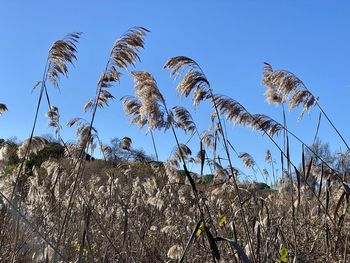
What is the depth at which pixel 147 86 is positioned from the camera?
11.6 ft

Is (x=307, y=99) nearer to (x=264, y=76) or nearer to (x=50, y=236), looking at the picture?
(x=264, y=76)

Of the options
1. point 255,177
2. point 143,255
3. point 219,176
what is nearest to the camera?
point 143,255

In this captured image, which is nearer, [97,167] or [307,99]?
[307,99]

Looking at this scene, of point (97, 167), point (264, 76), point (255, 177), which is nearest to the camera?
point (264, 76)

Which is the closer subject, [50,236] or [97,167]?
[50,236]

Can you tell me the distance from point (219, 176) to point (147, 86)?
2.56 meters

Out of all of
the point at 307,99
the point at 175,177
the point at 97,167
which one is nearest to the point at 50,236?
the point at 175,177

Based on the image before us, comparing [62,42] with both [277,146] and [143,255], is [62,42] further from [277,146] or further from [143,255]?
[143,255]

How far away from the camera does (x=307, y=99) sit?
3.94m

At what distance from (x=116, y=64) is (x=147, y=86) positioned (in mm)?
269

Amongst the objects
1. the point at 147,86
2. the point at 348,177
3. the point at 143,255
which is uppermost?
the point at 147,86

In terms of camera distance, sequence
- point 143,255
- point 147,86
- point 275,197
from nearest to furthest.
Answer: point 147,86, point 143,255, point 275,197

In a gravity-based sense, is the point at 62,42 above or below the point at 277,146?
above

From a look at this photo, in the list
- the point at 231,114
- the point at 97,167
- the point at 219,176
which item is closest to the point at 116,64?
the point at 231,114
